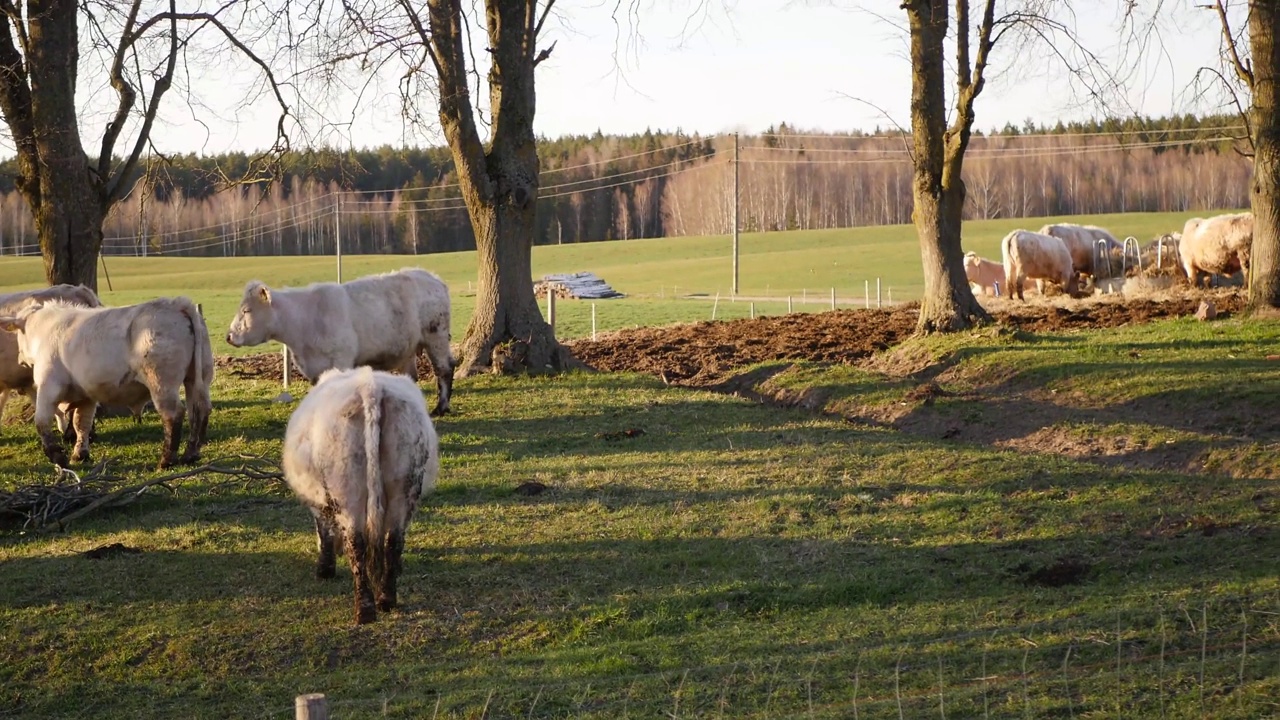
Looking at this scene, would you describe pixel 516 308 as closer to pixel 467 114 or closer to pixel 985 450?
pixel 467 114

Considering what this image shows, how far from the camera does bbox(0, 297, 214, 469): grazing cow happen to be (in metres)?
12.9

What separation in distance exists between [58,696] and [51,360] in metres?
7.34

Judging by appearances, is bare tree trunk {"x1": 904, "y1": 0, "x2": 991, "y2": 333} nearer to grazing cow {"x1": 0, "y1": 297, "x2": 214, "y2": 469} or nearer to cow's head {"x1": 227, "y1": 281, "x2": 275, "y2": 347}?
cow's head {"x1": 227, "y1": 281, "x2": 275, "y2": 347}

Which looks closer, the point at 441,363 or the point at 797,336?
the point at 441,363

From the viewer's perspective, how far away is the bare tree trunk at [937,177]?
19.0 meters

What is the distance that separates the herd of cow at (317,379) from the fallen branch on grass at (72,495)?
4.12ft

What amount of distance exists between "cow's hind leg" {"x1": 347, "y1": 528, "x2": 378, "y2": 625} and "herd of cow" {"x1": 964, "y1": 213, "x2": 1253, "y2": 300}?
17.9 metres

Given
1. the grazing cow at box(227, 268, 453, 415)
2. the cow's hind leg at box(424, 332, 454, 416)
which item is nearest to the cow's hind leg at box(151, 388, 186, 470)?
the grazing cow at box(227, 268, 453, 415)

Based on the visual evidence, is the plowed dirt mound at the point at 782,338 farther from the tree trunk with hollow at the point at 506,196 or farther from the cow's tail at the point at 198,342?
the cow's tail at the point at 198,342

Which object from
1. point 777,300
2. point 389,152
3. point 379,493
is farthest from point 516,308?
point 389,152

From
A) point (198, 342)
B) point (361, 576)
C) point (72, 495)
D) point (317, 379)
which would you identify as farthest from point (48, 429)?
point (361, 576)

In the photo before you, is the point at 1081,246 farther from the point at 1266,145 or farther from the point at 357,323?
the point at 357,323

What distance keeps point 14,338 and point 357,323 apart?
4.14m

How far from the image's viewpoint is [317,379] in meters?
14.4
